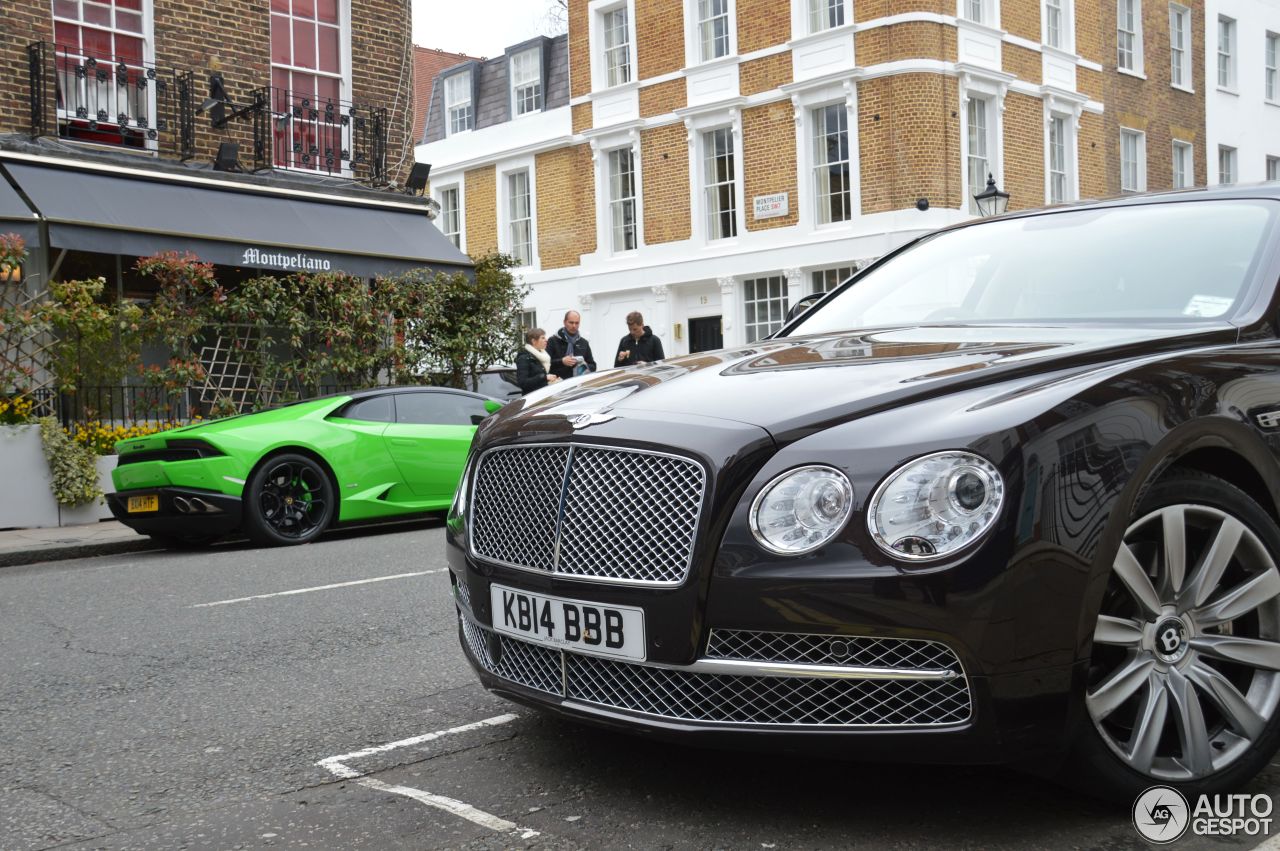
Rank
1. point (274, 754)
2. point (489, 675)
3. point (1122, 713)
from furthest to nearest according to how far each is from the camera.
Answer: point (274, 754), point (489, 675), point (1122, 713)

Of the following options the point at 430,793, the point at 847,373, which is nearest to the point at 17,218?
the point at 430,793

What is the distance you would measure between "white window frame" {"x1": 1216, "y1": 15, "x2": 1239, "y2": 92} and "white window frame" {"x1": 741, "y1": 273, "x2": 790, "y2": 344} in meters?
15.4

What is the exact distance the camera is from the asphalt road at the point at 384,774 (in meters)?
3.06

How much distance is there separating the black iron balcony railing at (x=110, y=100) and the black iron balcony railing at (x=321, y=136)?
1077 mm

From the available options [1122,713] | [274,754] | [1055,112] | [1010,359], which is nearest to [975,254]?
[1010,359]

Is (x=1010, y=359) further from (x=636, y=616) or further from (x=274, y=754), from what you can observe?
(x=274, y=754)

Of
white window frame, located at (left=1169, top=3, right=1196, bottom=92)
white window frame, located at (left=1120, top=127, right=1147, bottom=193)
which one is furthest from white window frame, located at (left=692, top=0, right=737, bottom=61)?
white window frame, located at (left=1169, top=3, right=1196, bottom=92)

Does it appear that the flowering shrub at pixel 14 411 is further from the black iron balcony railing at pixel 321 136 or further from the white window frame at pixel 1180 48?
the white window frame at pixel 1180 48

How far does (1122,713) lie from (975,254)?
2.11 metres

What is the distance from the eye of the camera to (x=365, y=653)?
5.43 metres

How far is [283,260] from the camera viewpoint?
1578 centimetres

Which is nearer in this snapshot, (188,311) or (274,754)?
(274,754)

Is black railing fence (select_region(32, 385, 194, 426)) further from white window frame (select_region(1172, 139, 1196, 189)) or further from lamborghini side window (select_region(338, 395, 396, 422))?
white window frame (select_region(1172, 139, 1196, 189))

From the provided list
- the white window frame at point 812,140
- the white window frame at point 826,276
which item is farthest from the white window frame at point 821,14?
the white window frame at point 826,276
